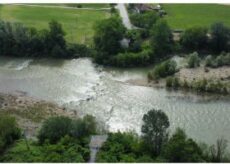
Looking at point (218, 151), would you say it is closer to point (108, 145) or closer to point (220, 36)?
point (108, 145)

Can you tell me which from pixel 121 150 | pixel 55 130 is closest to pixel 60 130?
pixel 55 130

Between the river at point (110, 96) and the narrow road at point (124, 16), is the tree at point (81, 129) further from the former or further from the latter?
the narrow road at point (124, 16)

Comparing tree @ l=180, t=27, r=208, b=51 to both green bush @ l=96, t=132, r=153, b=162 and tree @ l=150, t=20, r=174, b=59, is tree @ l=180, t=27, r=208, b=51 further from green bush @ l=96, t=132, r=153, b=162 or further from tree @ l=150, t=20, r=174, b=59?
green bush @ l=96, t=132, r=153, b=162

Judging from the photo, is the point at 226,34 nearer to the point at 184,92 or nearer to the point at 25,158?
the point at 184,92

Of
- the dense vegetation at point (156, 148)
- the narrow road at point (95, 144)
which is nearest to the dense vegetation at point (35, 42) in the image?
the narrow road at point (95, 144)

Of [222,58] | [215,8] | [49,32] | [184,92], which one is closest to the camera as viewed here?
[184,92]

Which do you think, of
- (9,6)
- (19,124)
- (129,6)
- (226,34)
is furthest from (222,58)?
(9,6)

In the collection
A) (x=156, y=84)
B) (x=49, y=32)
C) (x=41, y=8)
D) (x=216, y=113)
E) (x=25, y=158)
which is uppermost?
(x=41, y=8)
